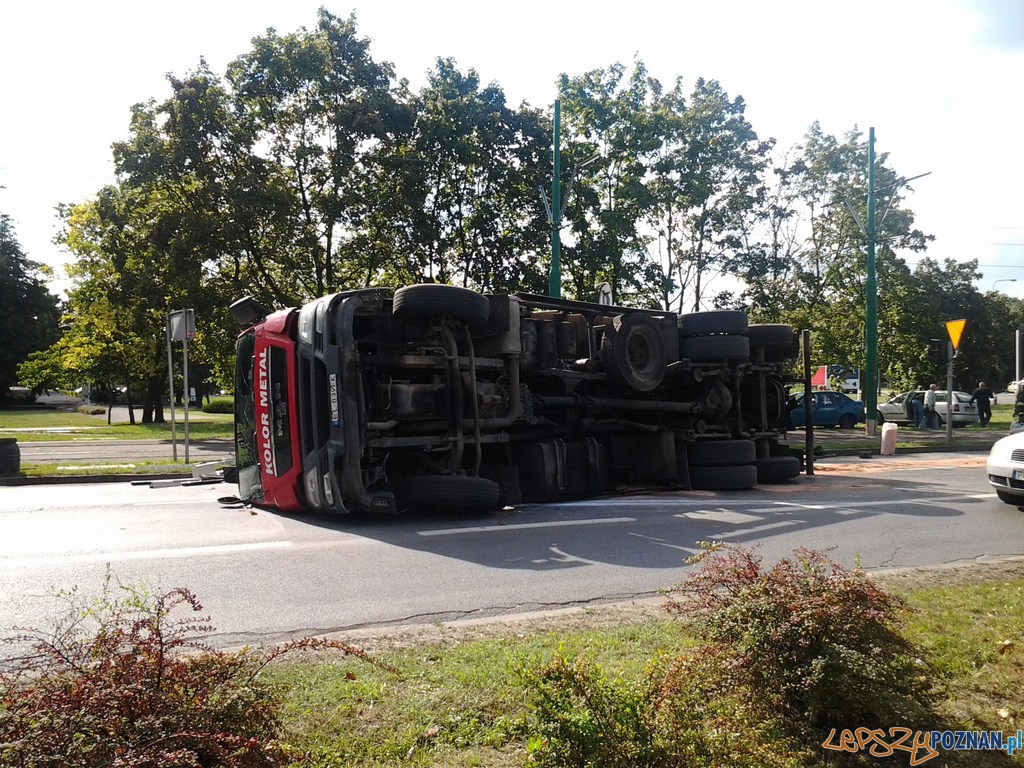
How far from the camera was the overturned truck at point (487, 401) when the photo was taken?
7.84m

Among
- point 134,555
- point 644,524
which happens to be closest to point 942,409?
point 644,524

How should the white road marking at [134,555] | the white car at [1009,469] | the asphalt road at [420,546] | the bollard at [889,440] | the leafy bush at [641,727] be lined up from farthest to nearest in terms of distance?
the bollard at [889,440]
the white car at [1009,469]
the white road marking at [134,555]
the asphalt road at [420,546]
the leafy bush at [641,727]

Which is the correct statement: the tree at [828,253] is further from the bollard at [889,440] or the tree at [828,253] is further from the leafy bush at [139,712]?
the leafy bush at [139,712]

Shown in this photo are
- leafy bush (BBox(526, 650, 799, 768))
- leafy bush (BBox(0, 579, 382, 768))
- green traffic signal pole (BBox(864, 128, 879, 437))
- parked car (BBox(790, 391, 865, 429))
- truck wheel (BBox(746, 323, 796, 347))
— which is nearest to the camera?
leafy bush (BBox(0, 579, 382, 768))

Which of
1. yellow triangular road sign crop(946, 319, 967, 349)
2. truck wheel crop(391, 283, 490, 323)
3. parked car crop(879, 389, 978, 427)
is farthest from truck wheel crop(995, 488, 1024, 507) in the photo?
parked car crop(879, 389, 978, 427)

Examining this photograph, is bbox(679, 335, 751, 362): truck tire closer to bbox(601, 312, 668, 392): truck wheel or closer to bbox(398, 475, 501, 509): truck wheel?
bbox(601, 312, 668, 392): truck wheel

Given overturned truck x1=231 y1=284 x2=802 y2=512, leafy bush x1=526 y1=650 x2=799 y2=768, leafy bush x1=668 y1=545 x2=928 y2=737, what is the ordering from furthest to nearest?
overturned truck x1=231 y1=284 x2=802 y2=512 < leafy bush x1=668 y1=545 x2=928 y2=737 < leafy bush x1=526 y1=650 x2=799 y2=768

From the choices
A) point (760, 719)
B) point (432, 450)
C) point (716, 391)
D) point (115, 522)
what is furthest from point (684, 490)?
point (760, 719)

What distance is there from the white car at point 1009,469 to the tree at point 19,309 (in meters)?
61.5

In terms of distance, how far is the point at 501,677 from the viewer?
3578 millimetres

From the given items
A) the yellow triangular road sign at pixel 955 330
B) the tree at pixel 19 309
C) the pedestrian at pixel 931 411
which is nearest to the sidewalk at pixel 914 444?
the yellow triangular road sign at pixel 955 330

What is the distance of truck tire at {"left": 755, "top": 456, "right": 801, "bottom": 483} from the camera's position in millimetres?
11906

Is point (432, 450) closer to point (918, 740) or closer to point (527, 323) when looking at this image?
point (527, 323)

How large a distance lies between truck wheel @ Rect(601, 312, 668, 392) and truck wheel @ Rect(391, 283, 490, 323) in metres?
2.50
